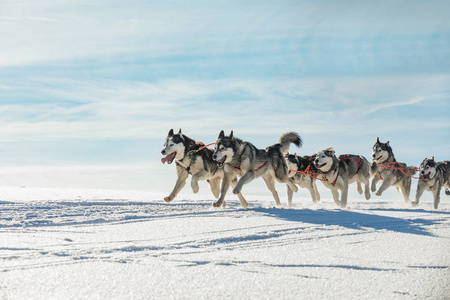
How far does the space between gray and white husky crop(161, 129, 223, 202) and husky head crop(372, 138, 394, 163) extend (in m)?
4.55

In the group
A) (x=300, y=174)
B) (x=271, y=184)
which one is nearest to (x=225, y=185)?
(x=271, y=184)

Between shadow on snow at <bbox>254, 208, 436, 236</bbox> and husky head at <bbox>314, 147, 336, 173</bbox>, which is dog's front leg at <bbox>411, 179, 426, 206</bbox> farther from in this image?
shadow on snow at <bbox>254, 208, 436, 236</bbox>

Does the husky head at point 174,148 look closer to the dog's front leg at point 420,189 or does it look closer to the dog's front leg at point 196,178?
the dog's front leg at point 196,178

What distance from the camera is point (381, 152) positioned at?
38.9 ft

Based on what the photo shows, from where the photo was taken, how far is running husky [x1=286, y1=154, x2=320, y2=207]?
36.9 feet

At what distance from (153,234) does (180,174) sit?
4.57 meters

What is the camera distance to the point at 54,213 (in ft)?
27.3

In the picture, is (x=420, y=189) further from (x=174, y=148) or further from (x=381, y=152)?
(x=174, y=148)

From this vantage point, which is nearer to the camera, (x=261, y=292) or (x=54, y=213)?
(x=261, y=292)

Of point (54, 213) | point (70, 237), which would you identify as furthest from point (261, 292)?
point (54, 213)

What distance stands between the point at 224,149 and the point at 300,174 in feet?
10.2

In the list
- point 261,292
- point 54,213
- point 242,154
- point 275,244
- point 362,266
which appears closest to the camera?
point 261,292

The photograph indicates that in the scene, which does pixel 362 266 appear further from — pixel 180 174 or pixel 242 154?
pixel 180 174

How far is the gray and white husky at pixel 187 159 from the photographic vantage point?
9586 millimetres
